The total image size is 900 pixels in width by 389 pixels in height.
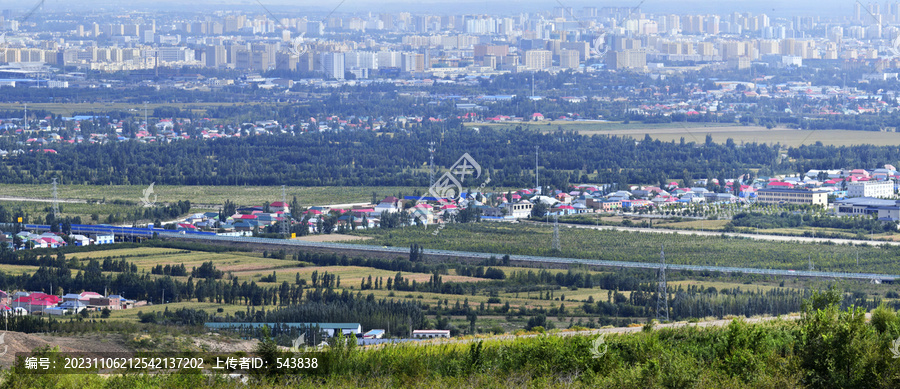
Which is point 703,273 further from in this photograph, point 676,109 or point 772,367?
point 676,109

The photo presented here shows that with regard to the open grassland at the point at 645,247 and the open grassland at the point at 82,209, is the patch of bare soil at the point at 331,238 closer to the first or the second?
the open grassland at the point at 645,247

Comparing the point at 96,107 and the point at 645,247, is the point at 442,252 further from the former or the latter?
the point at 96,107

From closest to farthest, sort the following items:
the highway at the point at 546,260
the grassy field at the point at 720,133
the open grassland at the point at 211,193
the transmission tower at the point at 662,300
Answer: the transmission tower at the point at 662,300 < the highway at the point at 546,260 < the open grassland at the point at 211,193 < the grassy field at the point at 720,133

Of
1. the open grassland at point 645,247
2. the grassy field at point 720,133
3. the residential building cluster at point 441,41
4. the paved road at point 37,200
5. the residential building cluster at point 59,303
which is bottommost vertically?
the residential building cluster at point 59,303

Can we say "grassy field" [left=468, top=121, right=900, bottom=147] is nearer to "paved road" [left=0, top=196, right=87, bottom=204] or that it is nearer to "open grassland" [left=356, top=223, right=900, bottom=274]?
"open grassland" [left=356, top=223, right=900, bottom=274]

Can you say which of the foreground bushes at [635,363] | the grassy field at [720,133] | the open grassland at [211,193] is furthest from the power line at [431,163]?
the foreground bushes at [635,363]

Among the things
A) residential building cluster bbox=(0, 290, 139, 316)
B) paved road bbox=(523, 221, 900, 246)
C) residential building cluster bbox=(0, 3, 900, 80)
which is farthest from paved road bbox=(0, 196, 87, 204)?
residential building cluster bbox=(0, 3, 900, 80)
